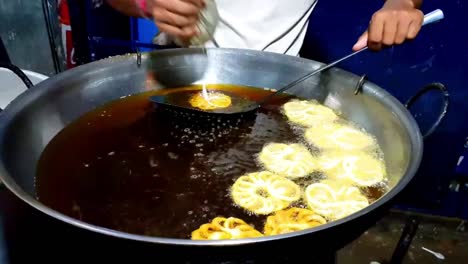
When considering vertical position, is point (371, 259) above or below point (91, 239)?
below

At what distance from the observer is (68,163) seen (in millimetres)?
1730

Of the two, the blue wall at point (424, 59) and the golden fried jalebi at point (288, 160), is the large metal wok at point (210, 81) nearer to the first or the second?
the golden fried jalebi at point (288, 160)

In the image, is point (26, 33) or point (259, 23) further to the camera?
→ point (26, 33)

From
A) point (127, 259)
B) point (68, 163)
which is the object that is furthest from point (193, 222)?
point (68, 163)

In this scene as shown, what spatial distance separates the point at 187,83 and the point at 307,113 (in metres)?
0.68

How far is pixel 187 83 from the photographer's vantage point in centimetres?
239

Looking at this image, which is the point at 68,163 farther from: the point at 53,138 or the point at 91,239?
the point at 91,239

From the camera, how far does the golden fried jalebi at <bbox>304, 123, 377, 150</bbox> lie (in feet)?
6.37

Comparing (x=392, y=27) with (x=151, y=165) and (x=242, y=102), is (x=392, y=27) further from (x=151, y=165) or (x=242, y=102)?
(x=151, y=165)

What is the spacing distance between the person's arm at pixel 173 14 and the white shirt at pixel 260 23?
0.54 meters

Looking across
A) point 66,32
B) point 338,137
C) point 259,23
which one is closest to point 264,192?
point 338,137

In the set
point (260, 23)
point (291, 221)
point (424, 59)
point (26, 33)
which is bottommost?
point (26, 33)

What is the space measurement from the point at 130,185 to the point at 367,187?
0.90 meters

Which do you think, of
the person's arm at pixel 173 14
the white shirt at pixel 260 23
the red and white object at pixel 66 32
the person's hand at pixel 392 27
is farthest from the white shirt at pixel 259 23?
the red and white object at pixel 66 32
